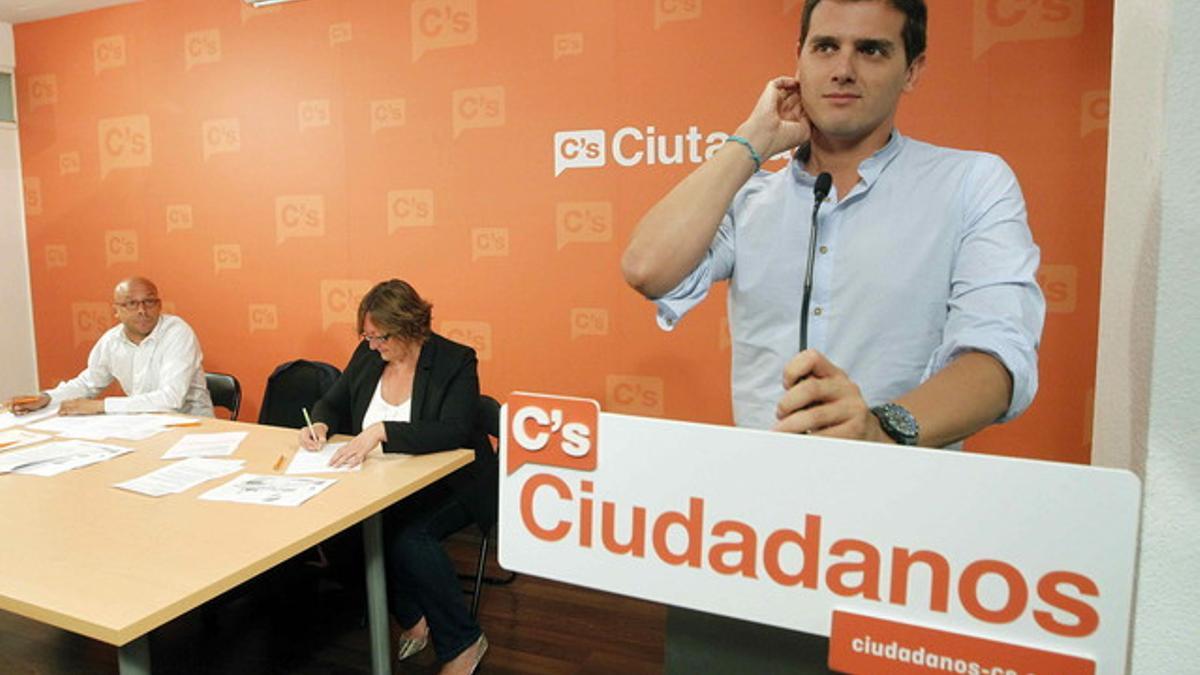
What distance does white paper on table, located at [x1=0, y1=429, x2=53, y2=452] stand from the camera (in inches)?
103

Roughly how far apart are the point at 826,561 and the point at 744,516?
0.07m

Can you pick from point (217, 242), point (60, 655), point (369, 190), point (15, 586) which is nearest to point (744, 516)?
point (15, 586)

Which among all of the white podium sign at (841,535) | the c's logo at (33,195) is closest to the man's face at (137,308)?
the c's logo at (33,195)

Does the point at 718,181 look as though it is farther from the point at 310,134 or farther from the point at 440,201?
the point at 310,134

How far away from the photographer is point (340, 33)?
3.76 metres

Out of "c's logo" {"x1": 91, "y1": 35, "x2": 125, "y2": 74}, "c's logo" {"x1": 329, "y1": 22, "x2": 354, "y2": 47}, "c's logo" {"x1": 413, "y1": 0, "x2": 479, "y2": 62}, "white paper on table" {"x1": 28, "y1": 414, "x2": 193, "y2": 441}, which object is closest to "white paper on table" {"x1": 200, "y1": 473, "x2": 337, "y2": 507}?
"white paper on table" {"x1": 28, "y1": 414, "x2": 193, "y2": 441}

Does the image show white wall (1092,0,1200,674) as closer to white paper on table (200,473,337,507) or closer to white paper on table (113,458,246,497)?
white paper on table (200,473,337,507)

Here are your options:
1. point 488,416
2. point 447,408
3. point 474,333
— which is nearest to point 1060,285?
point 488,416

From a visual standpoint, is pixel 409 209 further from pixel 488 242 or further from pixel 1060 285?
pixel 1060 285

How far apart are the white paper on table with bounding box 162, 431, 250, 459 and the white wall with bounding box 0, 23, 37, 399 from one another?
3090mm

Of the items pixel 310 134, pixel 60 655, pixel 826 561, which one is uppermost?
pixel 310 134

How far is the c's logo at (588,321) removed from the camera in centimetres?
341

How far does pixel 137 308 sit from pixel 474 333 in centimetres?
159

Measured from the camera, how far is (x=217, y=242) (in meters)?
4.24
